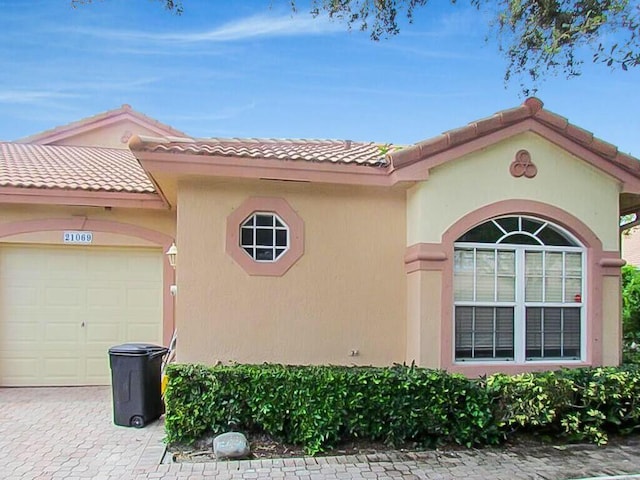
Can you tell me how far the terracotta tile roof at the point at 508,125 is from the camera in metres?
8.09

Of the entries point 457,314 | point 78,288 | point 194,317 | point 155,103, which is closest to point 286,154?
point 194,317

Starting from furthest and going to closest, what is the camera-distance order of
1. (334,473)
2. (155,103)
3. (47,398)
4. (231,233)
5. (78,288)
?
(155,103), (78,288), (47,398), (231,233), (334,473)

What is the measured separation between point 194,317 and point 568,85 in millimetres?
6924

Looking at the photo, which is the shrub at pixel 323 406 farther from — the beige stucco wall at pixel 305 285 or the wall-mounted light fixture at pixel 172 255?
the wall-mounted light fixture at pixel 172 255

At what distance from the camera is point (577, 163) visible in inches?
342

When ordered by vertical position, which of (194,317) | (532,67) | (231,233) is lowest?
(194,317)

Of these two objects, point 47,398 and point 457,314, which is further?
point 47,398

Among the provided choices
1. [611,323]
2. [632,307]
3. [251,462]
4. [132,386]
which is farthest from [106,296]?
[632,307]

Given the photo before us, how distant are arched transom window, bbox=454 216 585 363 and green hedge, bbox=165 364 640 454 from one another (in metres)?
1.15

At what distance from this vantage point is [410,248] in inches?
336

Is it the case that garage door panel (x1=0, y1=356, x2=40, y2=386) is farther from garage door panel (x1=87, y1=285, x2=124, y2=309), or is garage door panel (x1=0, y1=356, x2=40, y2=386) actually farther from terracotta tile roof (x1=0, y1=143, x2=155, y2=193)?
terracotta tile roof (x1=0, y1=143, x2=155, y2=193)

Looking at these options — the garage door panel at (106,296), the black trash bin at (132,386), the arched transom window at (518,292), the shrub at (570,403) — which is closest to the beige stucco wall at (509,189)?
the arched transom window at (518,292)

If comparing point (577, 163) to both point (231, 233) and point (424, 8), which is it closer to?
point (424, 8)

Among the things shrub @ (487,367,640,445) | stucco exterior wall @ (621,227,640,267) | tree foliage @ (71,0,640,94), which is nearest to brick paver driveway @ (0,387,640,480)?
shrub @ (487,367,640,445)
